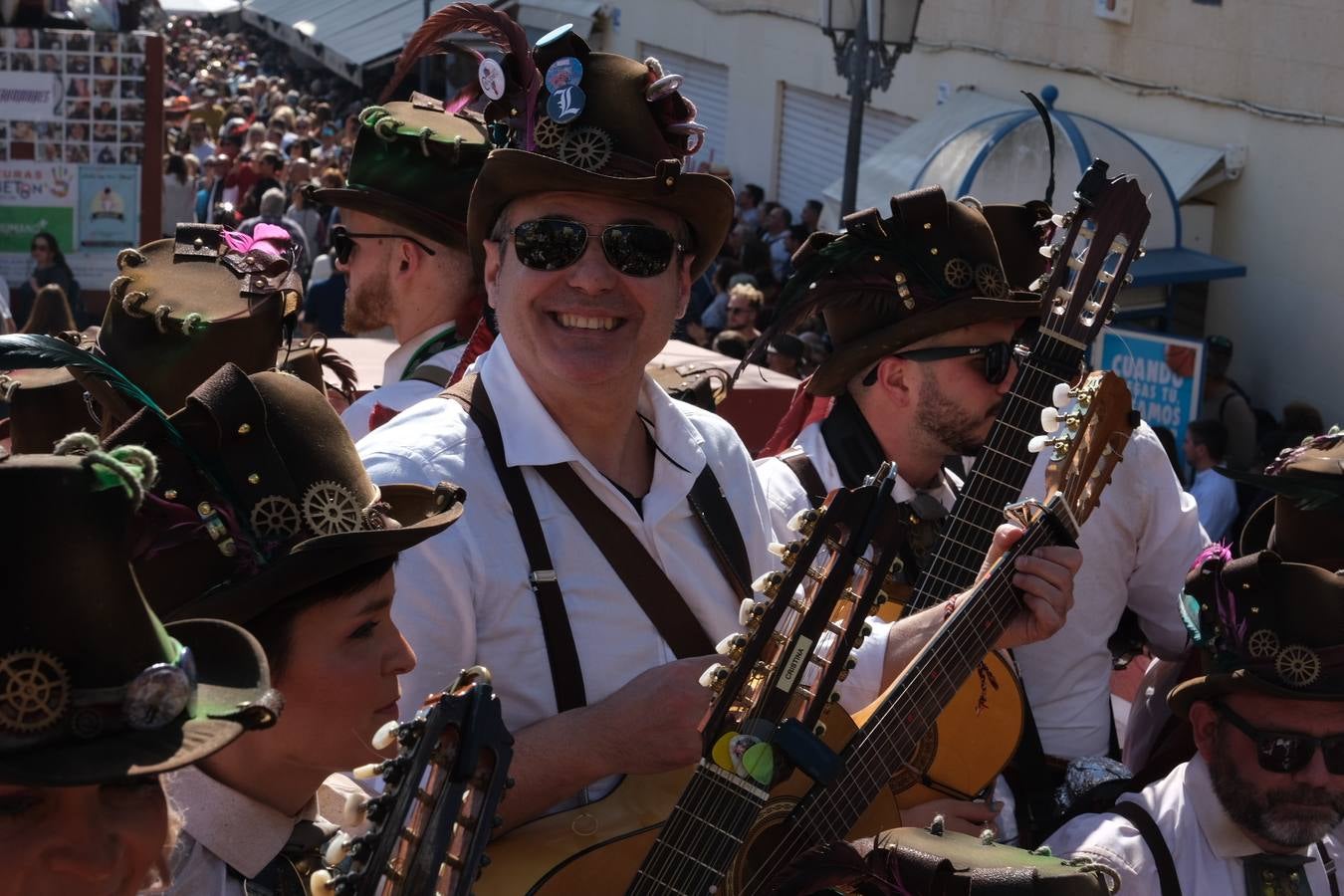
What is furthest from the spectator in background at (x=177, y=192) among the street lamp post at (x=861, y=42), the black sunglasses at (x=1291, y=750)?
the black sunglasses at (x=1291, y=750)

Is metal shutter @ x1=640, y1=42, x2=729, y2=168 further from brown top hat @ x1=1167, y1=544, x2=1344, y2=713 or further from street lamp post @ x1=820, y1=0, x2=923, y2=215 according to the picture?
brown top hat @ x1=1167, y1=544, x2=1344, y2=713

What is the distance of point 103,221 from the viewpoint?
11508 millimetres

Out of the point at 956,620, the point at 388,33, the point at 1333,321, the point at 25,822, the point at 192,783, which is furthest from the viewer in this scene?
the point at 388,33

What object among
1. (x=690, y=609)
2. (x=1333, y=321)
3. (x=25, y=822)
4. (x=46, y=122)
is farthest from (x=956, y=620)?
(x=46, y=122)

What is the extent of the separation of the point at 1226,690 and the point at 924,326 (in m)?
1.05

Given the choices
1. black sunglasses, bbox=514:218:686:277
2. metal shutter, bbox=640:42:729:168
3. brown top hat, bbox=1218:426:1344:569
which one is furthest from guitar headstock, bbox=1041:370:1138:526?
metal shutter, bbox=640:42:729:168

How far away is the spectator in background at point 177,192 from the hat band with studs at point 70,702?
47.5ft

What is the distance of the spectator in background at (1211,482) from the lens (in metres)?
8.50

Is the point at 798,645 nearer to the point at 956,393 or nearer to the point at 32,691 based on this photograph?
the point at 32,691

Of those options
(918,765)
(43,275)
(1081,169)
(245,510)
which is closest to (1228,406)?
(1081,169)

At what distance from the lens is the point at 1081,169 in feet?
33.3

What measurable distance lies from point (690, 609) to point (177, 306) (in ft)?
4.70

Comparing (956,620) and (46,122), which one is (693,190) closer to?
(956,620)

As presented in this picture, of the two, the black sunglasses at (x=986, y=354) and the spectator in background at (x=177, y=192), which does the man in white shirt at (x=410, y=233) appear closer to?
the black sunglasses at (x=986, y=354)
